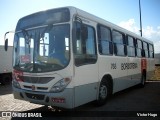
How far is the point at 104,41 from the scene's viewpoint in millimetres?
8859

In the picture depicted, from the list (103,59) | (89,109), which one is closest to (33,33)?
(103,59)

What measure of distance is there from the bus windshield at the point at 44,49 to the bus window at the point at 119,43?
3611 millimetres

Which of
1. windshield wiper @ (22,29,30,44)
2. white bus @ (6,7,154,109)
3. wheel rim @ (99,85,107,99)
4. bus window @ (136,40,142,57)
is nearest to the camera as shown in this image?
white bus @ (6,7,154,109)

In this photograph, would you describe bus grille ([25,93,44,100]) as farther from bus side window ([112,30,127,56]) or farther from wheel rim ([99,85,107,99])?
bus side window ([112,30,127,56])

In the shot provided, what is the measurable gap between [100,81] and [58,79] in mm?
2208

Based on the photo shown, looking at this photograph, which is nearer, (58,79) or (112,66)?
(58,79)

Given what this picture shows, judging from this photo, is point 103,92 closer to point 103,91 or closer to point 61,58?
point 103,91

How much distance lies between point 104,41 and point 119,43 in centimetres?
177

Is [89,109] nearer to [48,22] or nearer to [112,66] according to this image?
[112,66]

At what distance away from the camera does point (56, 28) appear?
6906 millimetres

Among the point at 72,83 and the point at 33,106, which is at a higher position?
the point at 72,83

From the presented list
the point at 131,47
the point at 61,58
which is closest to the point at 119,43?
the point at 131,47

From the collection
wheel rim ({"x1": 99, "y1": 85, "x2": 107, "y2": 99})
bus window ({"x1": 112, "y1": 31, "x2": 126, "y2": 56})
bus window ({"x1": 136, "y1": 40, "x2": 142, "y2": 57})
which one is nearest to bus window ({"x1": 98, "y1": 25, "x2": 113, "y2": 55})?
bus window ({"x1": 112, "y1": 31, "x2": 126, "y2": 56})

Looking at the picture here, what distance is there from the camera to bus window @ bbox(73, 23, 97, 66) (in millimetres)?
6887
